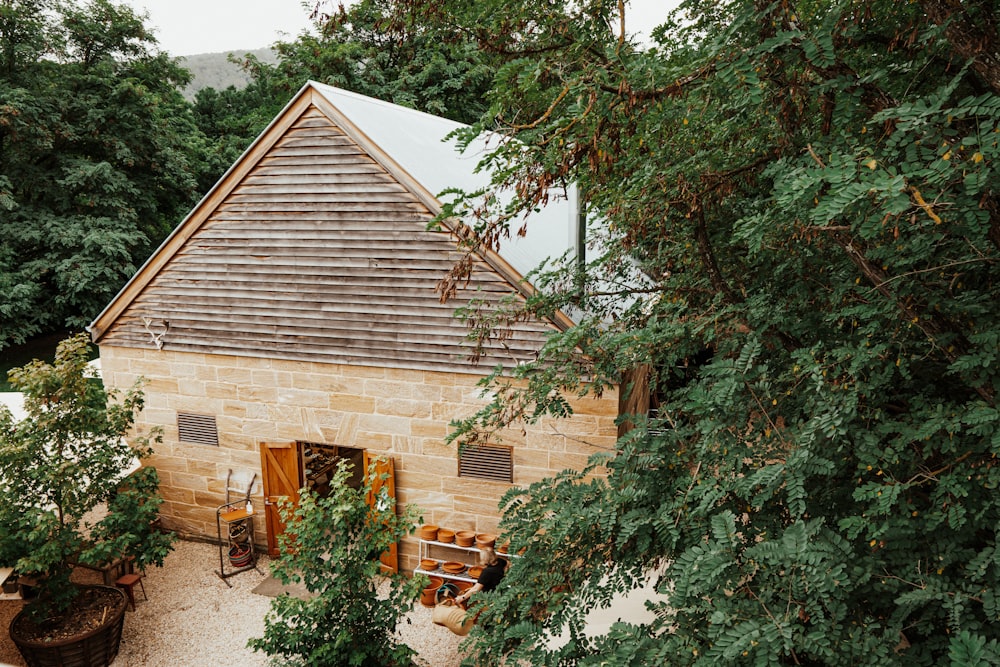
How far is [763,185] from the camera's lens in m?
4.71

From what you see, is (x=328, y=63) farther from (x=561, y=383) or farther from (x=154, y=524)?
(x=561, y=383)

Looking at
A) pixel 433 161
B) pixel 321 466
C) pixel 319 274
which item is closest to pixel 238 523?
pixel 321 466

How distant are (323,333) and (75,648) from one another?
186 inches

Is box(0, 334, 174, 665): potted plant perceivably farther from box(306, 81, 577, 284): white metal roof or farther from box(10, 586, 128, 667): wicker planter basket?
box(306, 81, 577, 284): white metal roof

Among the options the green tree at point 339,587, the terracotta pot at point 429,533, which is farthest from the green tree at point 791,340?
the terracotta pot at point 429,533

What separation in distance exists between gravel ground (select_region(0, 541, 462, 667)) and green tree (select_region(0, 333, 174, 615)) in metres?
1.06

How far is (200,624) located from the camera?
8273 mm

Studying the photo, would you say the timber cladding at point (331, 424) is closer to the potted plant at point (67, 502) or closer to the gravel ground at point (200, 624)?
the gravel ground at point (200, 624)

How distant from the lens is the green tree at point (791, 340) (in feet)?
8.80

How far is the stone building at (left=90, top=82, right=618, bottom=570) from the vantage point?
324 inches

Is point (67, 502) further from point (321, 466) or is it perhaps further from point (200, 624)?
point (321, 466)

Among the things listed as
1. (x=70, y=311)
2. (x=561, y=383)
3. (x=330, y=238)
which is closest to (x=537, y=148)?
(x=561, y=383)

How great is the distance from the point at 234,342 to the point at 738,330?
24.8 feet

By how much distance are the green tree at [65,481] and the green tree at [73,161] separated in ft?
39.5
